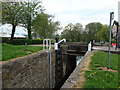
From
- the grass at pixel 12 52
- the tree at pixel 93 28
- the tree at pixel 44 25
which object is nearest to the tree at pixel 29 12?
the tree at pixel 44 25

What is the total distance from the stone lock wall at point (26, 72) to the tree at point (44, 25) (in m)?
15.0

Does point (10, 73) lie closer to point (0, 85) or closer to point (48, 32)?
point (0, 85)

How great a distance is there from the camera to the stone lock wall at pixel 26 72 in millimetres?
5394

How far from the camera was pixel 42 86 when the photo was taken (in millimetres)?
8703

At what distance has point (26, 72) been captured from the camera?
673 cm

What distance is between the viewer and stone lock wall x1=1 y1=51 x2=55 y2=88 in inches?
212

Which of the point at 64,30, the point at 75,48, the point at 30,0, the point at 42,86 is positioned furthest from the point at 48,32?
the point at 42,86

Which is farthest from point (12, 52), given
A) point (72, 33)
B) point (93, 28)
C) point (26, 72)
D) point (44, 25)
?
point (93, 28)

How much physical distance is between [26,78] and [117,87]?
4.95 meters

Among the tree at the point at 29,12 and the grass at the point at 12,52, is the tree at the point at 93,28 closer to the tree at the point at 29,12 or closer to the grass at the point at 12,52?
the tree at the point at 29,12

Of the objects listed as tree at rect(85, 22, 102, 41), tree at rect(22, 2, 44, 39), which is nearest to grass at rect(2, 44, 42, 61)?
tree at rect(22, 2, 44, 39)

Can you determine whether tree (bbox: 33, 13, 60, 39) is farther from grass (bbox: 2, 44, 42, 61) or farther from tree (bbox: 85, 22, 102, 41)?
grass (bbox: 2, 44, 42, 61)

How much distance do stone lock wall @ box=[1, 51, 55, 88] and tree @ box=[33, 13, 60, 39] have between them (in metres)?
15.0

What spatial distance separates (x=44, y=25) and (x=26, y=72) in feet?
80.9
